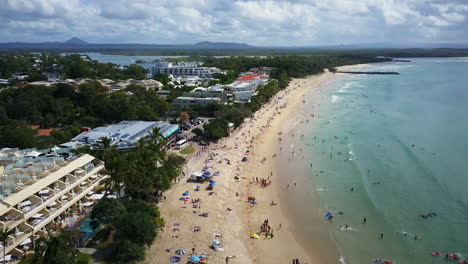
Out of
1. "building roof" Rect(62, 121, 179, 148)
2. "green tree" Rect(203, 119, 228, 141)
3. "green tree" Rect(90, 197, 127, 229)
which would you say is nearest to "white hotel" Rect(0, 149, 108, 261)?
"green tree" Rect(90, 197, 127, 229)

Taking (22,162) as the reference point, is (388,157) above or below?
below

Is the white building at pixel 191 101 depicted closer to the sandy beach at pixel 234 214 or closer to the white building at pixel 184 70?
the sandy beach at pixel 234 214

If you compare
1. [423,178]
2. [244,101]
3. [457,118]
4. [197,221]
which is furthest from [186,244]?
[457,118]

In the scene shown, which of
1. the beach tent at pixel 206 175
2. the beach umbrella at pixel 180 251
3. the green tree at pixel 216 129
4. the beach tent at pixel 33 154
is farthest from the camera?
the green tree at pixel 216 129

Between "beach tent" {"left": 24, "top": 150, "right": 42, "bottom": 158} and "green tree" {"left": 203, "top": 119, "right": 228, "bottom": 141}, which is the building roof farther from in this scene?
"green tree" {"left": 203, "top": 119, "right": 228, "bottom": 141}

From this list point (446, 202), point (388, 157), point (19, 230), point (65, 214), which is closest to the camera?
point (19, 230)

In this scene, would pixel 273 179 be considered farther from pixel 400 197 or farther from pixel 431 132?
pixel 431 132

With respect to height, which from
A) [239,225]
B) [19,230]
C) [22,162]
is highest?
[22,162]

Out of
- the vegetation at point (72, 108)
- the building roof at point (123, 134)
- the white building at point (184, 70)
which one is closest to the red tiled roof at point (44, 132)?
the vegetation at point (72, 108)
